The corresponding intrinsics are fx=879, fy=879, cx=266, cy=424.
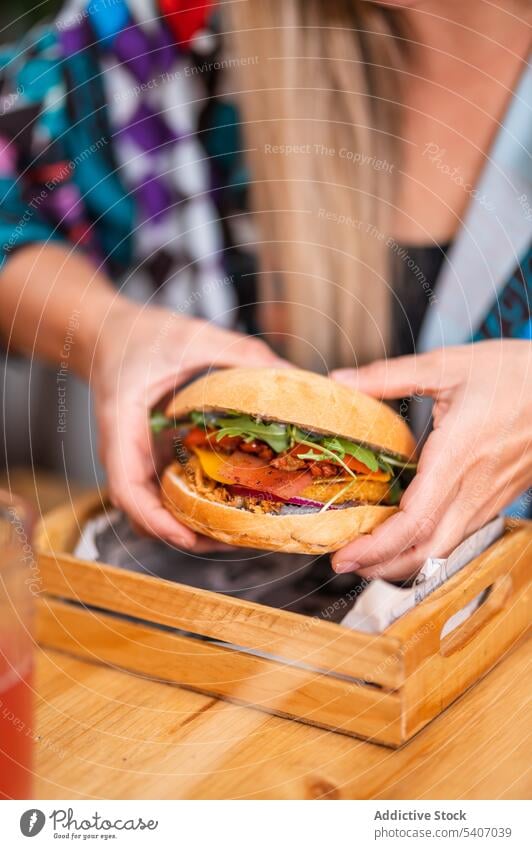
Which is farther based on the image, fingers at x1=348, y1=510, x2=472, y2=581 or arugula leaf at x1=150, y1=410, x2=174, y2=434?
arugula leaf at x1=150, y1=410, x2=174, y2=434

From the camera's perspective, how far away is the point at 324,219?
0.67 m

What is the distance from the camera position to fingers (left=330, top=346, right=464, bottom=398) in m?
0.56

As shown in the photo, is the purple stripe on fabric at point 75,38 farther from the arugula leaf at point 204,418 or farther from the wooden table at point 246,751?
the wooden table at point 246,751

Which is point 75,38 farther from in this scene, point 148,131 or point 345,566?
point 345,566

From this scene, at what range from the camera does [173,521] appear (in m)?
0.58

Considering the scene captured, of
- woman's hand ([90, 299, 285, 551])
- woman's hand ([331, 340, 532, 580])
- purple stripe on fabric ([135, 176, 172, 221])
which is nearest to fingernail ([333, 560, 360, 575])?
woman's hand ([331, 340, 532, 580])

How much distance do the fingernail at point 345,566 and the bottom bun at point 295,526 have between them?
1cm

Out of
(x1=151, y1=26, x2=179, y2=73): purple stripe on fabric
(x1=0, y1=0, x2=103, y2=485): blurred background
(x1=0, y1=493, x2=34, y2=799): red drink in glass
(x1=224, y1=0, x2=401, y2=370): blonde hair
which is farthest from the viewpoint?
(x1=0, y1=0, x2=103, y2=485): blurred background

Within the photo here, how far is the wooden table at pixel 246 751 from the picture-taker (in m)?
0.45

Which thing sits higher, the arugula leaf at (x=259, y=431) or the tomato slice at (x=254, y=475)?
the arugula leaf at (x=259, y=431)

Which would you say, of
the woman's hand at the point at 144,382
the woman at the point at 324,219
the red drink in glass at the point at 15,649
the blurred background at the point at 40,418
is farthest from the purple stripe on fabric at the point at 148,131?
the red drink in glass at the point at 15,649

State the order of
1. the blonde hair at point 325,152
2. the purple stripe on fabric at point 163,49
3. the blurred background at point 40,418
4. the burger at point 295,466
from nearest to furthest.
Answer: the burger at point 295,466 → the blonde hair at point 325,152 → the purple stripe on fabric at point 163,49 → the blurred background at point 40,418

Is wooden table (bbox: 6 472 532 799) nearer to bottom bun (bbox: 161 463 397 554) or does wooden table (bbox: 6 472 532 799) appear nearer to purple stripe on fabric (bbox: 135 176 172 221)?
bottom bun (bbox: 161 463 397 554)

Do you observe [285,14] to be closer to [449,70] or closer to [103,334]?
[449,70]
